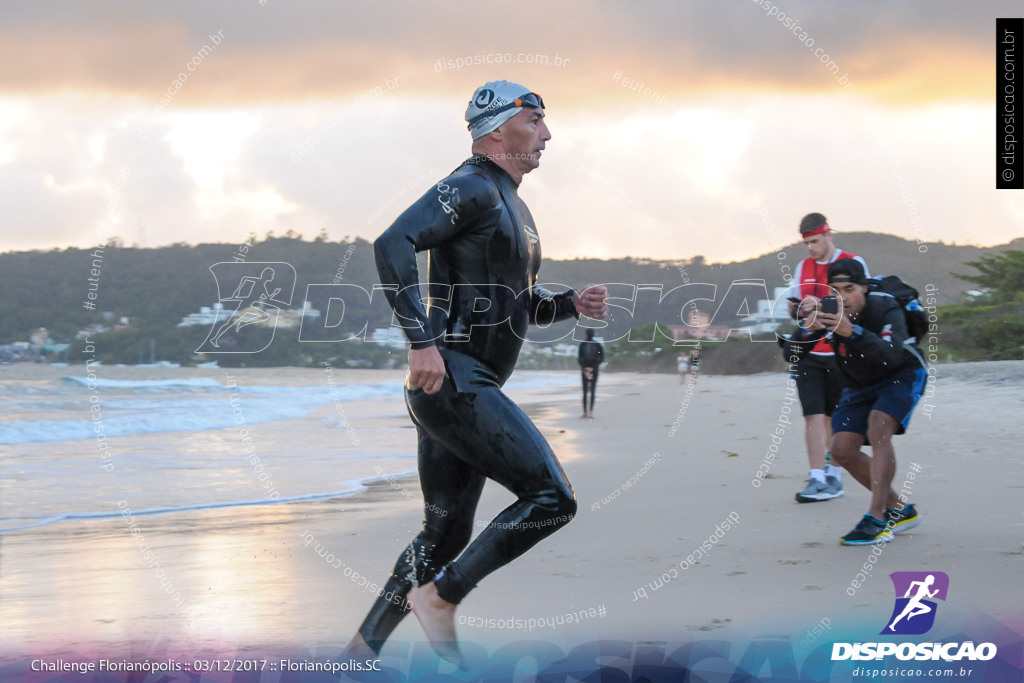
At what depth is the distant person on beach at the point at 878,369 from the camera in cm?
547

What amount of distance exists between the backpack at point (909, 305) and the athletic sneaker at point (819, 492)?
169cm

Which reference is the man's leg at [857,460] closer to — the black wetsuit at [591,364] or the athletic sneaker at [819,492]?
the athletic sneaker at [819,492]

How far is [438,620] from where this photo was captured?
320 cm

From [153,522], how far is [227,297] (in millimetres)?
1737

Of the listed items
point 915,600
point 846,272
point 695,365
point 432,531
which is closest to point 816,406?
point 846,272

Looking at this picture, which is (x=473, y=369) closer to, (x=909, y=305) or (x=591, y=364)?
(x=909, y=305)

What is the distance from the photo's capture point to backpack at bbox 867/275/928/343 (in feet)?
18.4

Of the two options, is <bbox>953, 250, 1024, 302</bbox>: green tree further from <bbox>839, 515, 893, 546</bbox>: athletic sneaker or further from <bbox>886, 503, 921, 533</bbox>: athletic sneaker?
<bbox>839, 515, 893, 546</bbox>: athletic sneaker

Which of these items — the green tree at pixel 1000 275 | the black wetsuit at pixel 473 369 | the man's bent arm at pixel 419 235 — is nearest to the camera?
the man's bent arm at pixel 419 235

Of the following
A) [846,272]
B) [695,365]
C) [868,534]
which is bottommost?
[695,365]

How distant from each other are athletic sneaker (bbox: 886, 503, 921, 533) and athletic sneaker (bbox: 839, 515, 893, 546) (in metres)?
0.19

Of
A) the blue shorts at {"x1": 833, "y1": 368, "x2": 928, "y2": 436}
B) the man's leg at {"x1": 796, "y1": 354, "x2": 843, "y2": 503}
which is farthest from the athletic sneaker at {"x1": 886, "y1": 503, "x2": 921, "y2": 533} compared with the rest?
the man's leg at {"x1": 796, "y1": 354, "x2": 843, "y2": 503}

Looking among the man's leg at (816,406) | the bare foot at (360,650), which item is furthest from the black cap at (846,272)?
the bare foot at (360,650)

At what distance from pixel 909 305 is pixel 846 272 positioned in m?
0.38
